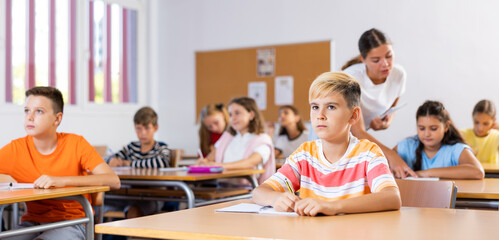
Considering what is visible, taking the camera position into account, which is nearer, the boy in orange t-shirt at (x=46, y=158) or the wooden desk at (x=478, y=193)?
the wooden desk at (x=478, y=193)

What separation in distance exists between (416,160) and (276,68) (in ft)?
11.3

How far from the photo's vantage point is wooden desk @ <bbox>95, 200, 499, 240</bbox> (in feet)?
4.13

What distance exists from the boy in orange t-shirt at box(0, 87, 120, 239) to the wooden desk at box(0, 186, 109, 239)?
139 mm

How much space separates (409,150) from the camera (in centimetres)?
333

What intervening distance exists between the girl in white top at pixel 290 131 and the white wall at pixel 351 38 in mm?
805

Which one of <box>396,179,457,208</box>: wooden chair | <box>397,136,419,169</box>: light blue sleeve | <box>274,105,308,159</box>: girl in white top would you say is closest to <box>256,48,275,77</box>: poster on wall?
<box>274,105,308,159</box>: girl in white top

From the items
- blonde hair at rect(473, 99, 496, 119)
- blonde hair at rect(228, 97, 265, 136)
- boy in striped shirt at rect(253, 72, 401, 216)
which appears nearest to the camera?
boy in striped shirt at rect(253, 72, 401, 216)

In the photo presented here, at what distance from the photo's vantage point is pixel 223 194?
373 cm

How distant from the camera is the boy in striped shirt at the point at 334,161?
171 centimetres

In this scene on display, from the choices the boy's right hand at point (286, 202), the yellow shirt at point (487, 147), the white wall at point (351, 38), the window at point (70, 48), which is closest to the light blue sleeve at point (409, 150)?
the yellow shirt at point (487, 147)

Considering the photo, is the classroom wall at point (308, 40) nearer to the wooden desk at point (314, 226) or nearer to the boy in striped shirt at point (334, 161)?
the boy in striped shirt at point (334, 161)

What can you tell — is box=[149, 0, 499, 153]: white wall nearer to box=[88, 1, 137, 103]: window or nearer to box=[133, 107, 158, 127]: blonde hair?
box=[88, 1, 137, 103]: window

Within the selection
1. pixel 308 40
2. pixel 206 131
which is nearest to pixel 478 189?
pixel 206 131

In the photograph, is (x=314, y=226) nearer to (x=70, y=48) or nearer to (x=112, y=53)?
(x=70, y=48)
